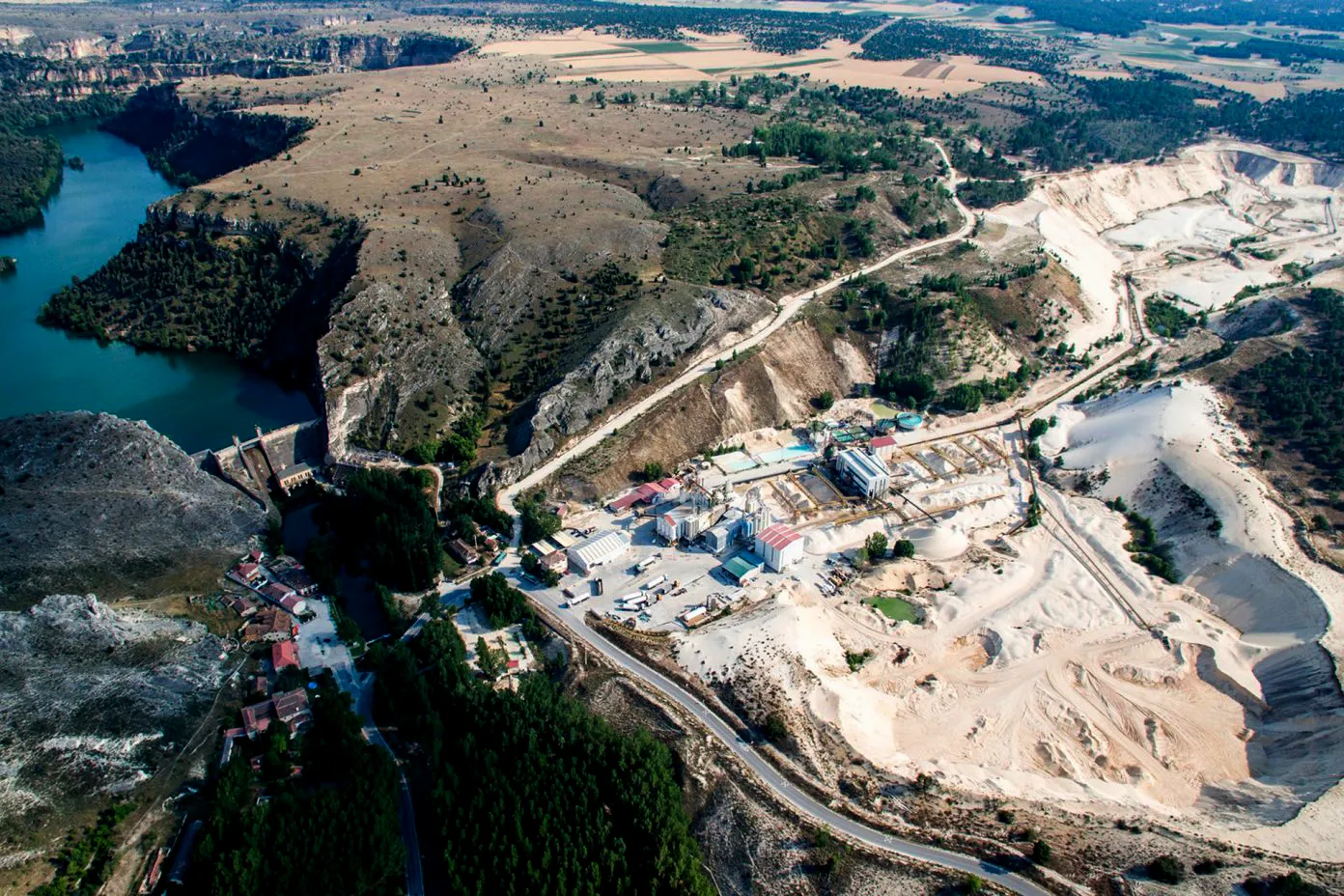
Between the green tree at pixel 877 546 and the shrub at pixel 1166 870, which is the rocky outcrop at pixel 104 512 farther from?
the shrub at pixel 1166 870

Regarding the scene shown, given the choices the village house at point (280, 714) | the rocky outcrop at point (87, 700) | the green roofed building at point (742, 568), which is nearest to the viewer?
the rocky outcrop at point (87, 700)

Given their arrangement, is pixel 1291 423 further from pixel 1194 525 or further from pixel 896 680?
pixel 896 680

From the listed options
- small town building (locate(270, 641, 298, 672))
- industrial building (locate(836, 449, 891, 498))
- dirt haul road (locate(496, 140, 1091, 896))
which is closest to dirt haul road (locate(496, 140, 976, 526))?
dirt haul road (locate(496, 140, 1091, 896))

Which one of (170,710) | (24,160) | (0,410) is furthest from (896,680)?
(24,160)

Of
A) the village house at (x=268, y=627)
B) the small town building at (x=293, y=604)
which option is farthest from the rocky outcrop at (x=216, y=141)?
the village house at (x=268, y=627)

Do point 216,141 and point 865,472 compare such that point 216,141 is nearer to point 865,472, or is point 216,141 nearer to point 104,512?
point 104,512

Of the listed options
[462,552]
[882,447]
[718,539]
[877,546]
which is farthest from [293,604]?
[882,447]
